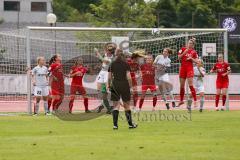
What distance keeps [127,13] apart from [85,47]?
107 feet

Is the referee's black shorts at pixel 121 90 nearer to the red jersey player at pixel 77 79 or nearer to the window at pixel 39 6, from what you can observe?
the red jersey player at pixel 77 79

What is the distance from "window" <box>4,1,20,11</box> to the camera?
91750mm

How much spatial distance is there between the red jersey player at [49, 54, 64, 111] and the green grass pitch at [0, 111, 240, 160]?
4012 mm

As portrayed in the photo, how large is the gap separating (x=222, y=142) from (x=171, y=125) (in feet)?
15.9

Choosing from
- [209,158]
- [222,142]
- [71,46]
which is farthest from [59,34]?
[209,158]

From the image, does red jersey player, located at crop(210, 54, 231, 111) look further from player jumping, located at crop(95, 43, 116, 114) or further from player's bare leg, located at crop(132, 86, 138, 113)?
player jumping, located at crop(95, 43, 116, 114)

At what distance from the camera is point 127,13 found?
61312mm

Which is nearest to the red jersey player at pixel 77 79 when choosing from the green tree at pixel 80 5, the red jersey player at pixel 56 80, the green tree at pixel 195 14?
the red jersey player at pixel 56 80

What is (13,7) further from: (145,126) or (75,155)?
(75,155)

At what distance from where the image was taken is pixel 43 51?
96.2 ft

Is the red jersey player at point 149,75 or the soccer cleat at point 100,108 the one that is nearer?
the soccer cleat at point 100,108

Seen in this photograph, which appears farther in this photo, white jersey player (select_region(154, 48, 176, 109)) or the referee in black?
white jersey player (select_region(154, 48, 176, 109))

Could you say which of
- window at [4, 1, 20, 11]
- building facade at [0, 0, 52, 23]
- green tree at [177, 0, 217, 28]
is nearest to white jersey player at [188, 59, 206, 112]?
green tree at [177, 0, 217, 28]

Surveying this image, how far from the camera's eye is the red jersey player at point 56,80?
25.8 metres
